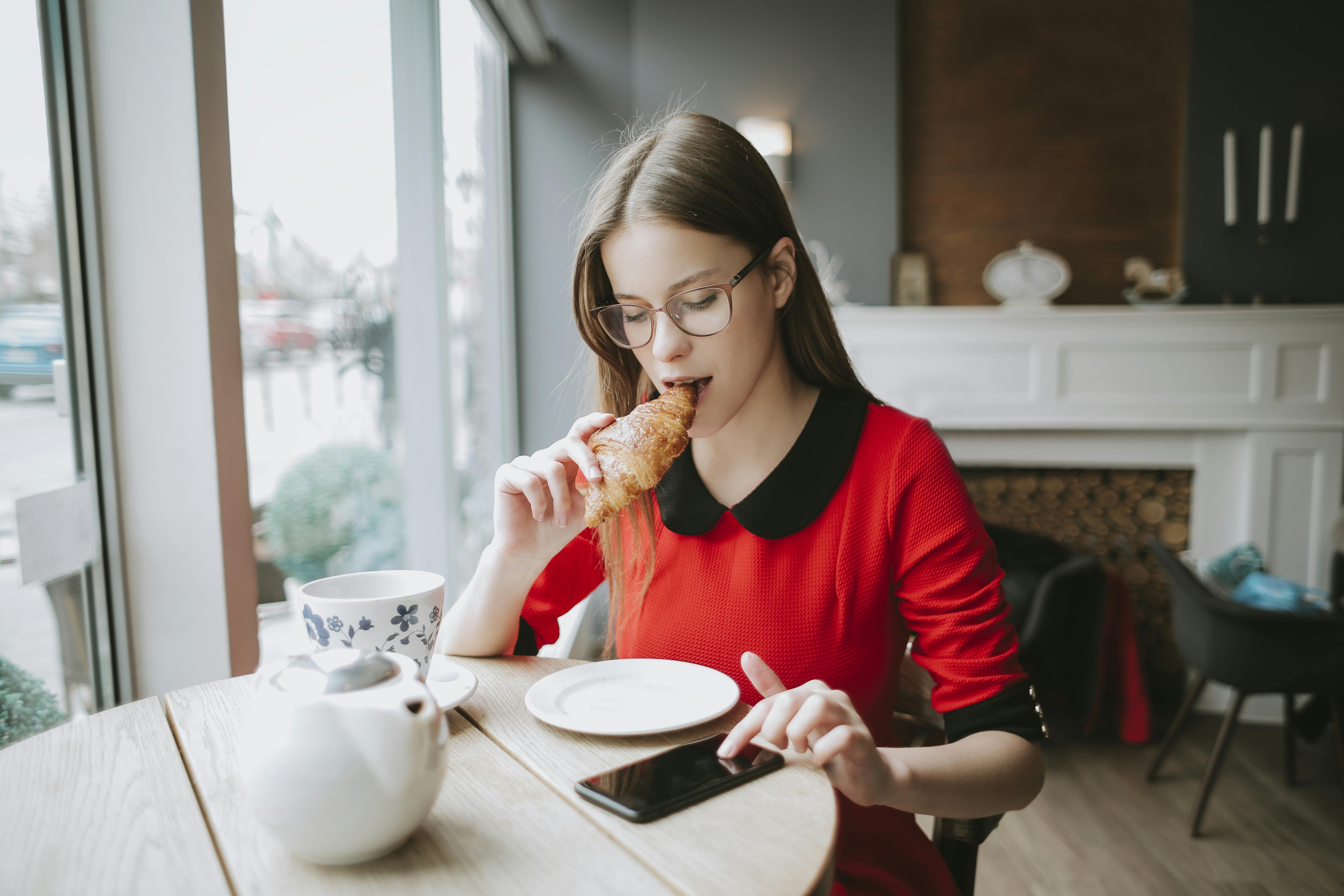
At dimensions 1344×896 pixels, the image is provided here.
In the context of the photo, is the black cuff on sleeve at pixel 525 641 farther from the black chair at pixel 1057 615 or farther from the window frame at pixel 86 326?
the black chair at pixel 1057 615

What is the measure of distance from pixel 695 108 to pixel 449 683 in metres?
3.56

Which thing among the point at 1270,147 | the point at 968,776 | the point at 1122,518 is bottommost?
the point at 1122,518

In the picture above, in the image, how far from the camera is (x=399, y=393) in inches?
89.8

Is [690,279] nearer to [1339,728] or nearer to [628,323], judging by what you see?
[628,323]

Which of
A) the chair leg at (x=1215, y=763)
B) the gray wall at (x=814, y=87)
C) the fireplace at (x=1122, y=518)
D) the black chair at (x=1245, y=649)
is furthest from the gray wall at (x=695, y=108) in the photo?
the chair leg at (x=1215, y=763)

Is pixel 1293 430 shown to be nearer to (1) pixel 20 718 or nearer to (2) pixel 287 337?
(2) pixel 287 337

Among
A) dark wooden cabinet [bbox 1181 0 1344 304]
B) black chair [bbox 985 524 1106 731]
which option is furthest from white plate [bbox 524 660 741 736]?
dark wooden cabinet [bbox 1181 0 1344 304]

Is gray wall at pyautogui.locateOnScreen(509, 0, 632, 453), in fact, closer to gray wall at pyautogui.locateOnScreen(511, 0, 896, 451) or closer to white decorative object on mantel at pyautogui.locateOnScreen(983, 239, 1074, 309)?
gray wall at pyautogui.locateOnScreen(511, 0, 896, 451)

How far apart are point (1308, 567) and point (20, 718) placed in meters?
4.25

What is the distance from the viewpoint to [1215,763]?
8.09 feet

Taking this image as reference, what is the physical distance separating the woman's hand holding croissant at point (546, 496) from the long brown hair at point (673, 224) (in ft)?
0.34

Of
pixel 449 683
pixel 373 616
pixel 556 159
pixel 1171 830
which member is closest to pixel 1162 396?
pixel 1171 830

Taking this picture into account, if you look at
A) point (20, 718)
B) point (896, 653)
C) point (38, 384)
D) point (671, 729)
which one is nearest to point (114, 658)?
point (20, 718)

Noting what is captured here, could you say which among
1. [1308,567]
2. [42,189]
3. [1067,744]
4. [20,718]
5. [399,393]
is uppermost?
[42,189]
